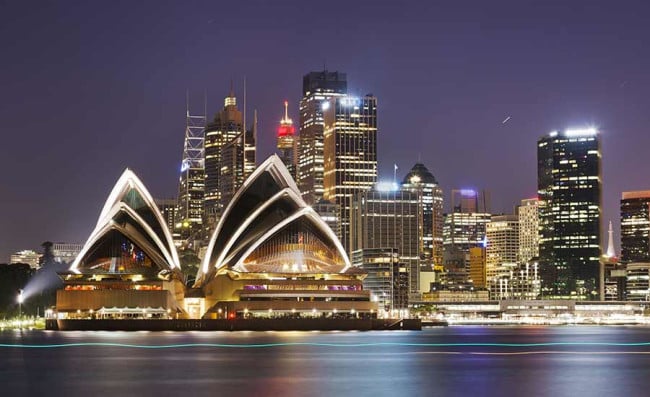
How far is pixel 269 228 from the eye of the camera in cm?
15300

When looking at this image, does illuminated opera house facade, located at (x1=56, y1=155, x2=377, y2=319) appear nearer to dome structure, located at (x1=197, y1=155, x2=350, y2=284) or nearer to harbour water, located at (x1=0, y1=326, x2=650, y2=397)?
dome structure, located at (x1=197, y1=155, x2=350, y2=284)

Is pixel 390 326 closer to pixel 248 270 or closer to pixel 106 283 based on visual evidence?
pixel 248 270

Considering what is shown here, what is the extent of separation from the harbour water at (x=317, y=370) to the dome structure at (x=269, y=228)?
44.3m

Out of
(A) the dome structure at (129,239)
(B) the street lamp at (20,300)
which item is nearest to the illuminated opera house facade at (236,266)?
(A) the dome structure at (129,239)

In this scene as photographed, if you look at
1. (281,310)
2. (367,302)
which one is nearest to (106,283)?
(281,310)

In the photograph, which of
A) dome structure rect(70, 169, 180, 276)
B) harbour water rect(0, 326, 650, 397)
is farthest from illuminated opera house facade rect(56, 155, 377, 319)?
harbour water rect(0, 326, 650, 397)

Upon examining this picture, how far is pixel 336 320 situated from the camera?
15150 cm

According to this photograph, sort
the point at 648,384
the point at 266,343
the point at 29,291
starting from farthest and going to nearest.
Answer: the point at 29,291 → the point at 266,343 → the point at 648,384

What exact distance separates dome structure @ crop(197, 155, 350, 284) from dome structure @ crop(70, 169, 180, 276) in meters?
7.83

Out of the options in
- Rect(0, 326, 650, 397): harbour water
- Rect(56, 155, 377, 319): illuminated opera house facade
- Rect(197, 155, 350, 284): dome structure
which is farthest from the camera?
Rect(197, 155, 350, 284): dome structure

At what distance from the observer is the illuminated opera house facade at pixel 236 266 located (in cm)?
15200

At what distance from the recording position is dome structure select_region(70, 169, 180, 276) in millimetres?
152250

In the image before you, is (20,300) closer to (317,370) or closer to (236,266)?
(236,266)

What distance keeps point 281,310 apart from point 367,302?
11.4 metres
